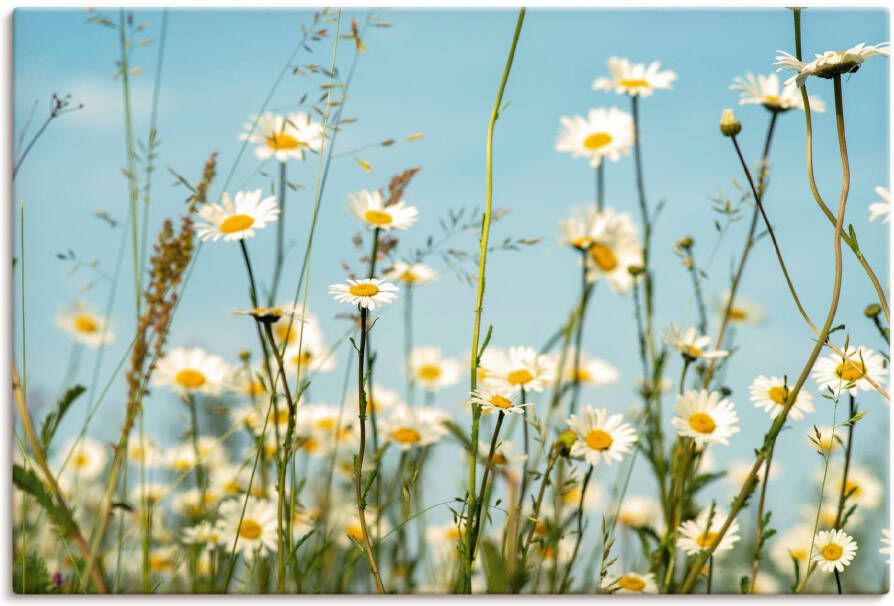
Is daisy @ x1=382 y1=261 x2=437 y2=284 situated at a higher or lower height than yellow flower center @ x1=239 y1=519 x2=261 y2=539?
higher

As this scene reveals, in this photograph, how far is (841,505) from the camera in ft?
3.51

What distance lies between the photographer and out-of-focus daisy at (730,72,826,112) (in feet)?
4.03

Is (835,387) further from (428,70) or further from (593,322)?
(428,70)

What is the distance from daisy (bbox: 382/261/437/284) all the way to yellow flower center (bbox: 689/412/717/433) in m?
0.38

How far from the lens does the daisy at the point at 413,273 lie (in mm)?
1207

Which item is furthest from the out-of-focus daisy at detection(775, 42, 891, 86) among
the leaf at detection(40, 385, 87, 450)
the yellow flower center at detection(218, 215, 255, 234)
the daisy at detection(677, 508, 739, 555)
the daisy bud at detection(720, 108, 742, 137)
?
the leaf at detection(40, 385, 87, 450)

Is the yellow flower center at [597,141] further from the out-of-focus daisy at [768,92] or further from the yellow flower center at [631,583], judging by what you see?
the yellow flower center at [631,583]

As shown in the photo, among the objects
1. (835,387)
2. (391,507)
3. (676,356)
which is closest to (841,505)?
(835,387)

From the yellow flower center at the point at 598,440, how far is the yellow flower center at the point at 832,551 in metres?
0.26

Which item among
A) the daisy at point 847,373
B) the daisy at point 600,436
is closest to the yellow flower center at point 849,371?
the daisy at point 847,373

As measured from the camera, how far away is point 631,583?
3.60ft

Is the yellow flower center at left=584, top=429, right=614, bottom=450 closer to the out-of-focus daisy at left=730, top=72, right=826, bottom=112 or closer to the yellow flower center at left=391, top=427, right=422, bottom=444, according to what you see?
the yellow flower center at left=391, top=427, right=422, bottom=444

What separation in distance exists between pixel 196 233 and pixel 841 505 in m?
0.83

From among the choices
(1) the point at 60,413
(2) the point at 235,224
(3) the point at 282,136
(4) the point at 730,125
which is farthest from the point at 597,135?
(1) the point at 60,413
